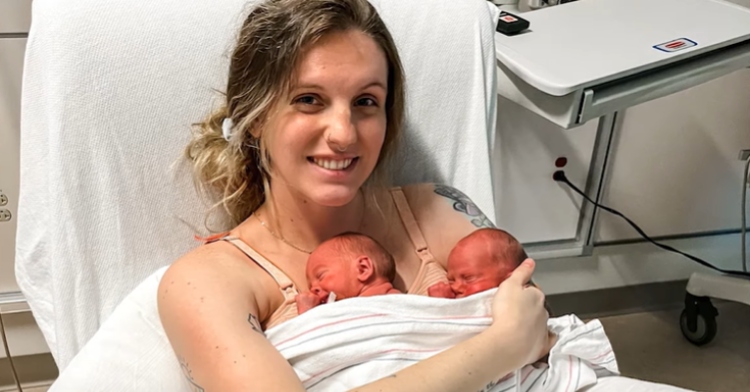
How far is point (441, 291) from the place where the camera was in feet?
3.58

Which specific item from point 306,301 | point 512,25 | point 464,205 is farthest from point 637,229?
point 306,301

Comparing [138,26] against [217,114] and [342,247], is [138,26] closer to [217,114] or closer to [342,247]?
[217,114]

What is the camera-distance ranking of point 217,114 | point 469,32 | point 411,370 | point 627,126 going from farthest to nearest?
point 627,126
point 469,32
point 217,114
point 411,370

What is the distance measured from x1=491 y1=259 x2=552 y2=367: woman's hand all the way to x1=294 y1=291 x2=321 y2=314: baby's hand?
10.1 inches

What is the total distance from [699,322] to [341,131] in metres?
1.60

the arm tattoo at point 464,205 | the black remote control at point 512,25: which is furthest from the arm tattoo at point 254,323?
the black remote control at point 512,25

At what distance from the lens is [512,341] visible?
3.23 ft

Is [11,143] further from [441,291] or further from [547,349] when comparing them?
[547,349]

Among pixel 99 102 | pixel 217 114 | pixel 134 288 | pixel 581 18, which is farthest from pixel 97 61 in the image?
pixel 581 18

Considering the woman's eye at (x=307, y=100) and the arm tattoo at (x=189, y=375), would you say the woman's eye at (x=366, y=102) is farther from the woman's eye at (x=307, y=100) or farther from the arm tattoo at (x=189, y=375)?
the arm tattoo at (x=189, y=375)

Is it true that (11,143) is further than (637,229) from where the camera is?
No

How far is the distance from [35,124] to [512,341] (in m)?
0.82

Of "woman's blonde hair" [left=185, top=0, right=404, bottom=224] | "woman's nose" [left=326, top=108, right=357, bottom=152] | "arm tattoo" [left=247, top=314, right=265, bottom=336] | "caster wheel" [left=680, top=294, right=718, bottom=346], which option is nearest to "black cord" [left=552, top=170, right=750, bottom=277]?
"caster wheel" [left=680, top=294, right=718, bottom=346]

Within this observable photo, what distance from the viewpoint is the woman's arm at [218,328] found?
844 millimetres
